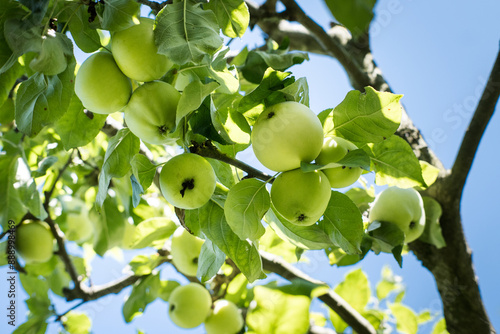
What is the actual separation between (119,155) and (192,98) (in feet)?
1.14

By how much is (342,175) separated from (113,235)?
1.55 metres

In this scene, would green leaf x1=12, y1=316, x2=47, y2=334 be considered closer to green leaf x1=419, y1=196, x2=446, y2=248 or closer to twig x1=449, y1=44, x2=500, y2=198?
green leaf x1=419, y1=196, x2=446, y2=248

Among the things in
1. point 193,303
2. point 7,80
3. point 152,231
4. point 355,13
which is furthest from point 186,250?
point 355,13

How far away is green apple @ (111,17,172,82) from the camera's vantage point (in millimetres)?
979

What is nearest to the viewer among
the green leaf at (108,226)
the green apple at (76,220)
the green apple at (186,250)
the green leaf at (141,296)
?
the green apple at (186,250)

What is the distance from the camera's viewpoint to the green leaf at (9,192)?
1.93m

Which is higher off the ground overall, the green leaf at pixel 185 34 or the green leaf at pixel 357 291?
the green leaf at pixel 185 34

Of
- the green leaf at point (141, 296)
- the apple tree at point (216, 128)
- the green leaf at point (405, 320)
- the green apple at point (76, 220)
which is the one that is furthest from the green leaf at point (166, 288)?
the green leaf at point (405, 320)

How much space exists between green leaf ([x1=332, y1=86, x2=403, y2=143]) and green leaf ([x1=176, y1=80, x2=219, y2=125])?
36 centimetres

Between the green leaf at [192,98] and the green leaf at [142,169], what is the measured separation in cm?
22

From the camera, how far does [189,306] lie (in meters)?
2.02

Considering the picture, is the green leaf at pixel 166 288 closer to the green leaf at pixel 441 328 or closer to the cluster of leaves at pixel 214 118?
the cluster of leaves at pixel 214 118

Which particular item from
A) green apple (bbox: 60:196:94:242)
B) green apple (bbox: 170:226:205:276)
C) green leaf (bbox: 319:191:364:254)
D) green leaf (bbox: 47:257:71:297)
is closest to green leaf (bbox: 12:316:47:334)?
green leaf (bbox: 47:257:71:297)

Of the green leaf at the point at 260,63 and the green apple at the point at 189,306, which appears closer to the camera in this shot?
the green leaf at the point at 260,63
